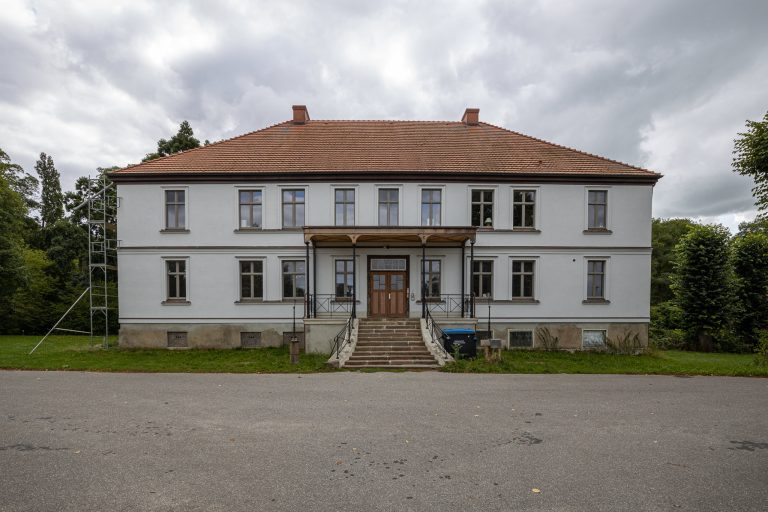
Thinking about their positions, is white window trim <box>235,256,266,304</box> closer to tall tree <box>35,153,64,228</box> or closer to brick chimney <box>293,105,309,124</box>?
brick chimney <box>293,105,309,124</box>

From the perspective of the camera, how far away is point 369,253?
1697 centimetres

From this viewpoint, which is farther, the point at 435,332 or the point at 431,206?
the point at 431,206

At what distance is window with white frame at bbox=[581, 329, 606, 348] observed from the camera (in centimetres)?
1691

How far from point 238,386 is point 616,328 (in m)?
15.7

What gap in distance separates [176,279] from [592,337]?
18.5 meters

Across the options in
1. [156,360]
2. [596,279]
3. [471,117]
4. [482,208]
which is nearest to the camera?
[156,360]

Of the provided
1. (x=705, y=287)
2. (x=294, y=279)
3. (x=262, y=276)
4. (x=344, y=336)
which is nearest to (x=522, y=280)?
(x=344, y=336)

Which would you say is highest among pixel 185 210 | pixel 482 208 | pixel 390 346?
pixel 482 208

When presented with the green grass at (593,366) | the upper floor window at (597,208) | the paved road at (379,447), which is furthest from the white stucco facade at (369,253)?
the paved road at (379,447)

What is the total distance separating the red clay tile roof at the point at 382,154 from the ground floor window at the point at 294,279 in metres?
4.02

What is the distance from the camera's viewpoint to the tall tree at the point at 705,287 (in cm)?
1962

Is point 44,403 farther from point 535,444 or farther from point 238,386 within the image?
point 535,444

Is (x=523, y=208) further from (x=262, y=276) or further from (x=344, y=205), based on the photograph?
(x=262, y=276)

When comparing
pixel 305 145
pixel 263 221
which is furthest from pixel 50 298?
pixel 305 145
